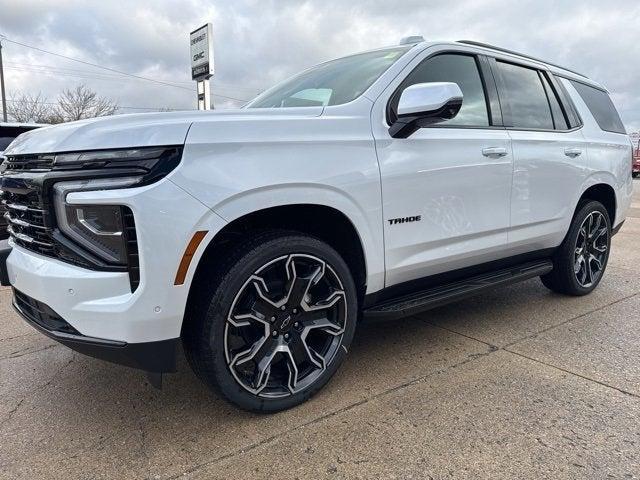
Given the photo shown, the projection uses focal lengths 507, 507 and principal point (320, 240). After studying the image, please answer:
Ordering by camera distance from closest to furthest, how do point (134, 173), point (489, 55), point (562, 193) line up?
point (134, 173) < point (489, 55) < point (562, 193)

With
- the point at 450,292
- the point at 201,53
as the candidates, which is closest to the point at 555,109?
the point at 450,292

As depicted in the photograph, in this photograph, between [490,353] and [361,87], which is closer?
[361,87]

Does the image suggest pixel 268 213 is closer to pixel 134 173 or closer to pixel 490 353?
pixel 134 173

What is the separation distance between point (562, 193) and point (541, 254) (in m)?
0.51

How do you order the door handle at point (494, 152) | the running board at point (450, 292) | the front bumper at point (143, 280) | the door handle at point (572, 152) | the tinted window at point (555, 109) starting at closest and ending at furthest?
the front bumper at point (143, 280) < the running board at point (450, 292) < the door handle at point (494, 152) < the door handle at point (572, 152) < the tinted window at point (555, 109)

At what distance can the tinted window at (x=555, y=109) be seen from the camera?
13.5 feet

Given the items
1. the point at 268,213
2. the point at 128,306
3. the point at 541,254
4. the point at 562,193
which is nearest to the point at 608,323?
the point at 541,254

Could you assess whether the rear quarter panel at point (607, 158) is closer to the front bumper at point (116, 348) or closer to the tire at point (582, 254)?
the tire at point (582, 254)

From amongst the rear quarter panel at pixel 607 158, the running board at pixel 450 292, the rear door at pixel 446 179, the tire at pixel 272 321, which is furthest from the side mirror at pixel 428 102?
the rear quarter panel at pixel 607 158

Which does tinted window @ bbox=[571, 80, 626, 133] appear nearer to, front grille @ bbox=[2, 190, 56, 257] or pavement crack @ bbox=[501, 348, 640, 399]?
pavement crack @ bbox=[501, 348, 640, 399]

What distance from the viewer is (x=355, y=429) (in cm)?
239

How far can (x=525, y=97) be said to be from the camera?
3877 mm

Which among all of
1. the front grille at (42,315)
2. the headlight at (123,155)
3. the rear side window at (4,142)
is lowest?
→ the front grille at (42,315)

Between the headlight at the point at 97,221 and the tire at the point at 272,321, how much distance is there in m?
0.43
